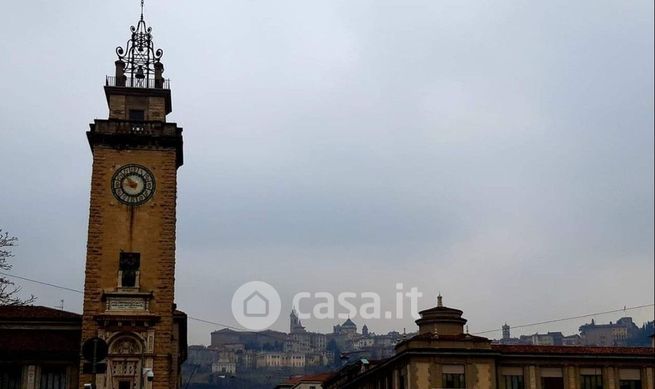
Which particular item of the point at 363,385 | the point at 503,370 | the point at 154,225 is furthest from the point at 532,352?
the point at 154,225

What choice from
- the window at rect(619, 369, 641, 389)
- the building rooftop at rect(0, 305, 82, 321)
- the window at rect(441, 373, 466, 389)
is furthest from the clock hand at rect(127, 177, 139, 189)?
the window at rect(619, 369, 641, 389)

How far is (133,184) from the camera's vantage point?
5797 cm

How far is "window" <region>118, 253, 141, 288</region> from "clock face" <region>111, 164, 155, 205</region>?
3558 mm

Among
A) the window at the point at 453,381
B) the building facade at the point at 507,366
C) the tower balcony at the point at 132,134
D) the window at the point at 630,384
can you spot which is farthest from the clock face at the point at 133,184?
the window at the point at 630,384

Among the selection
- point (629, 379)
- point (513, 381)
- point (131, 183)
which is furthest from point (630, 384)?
point (131, 183)

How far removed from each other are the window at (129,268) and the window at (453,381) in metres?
24.8

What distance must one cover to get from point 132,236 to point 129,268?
2068 millimetres

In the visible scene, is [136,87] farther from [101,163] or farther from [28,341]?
Answer: [28,341]

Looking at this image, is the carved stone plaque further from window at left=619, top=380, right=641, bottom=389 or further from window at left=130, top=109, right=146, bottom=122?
window at left=619, top=380, right=641, bottom=389

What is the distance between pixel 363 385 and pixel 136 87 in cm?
4006

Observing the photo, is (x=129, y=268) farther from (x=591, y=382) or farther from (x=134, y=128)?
(x=591, y=382)

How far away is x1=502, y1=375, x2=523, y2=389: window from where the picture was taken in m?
69.1

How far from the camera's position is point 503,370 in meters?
69.4

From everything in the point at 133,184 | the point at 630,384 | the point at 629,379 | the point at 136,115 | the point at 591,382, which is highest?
the point at 136,115
